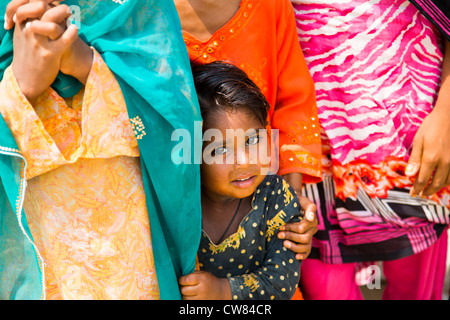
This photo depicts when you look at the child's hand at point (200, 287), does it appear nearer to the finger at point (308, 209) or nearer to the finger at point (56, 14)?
the finger at point (308, 209)

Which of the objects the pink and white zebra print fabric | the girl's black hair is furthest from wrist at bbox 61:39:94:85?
the pink and white zebra print fabric

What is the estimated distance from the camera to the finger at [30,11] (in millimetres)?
1133

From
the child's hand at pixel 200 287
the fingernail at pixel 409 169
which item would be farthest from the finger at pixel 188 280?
the fingernail at pixel 409 169

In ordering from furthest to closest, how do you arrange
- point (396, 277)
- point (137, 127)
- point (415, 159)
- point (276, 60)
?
point (396, 277)
point (415, 159)
point (276, 60)
point (137, 127)

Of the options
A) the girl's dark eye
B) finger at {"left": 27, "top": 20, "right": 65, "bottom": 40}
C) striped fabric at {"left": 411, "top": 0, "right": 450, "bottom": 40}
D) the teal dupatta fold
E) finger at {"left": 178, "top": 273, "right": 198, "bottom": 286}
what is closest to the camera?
finger at {"left": 27, "top": 20, "right": 65, "bottom": 40}

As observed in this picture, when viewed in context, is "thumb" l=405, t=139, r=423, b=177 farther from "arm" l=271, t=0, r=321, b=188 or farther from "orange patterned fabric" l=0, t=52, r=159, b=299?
"orange patterned fabric" l=0, t=52, r=159, b=299

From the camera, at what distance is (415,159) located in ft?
6.08

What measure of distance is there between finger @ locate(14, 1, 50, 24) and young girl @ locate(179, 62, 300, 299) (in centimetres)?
48

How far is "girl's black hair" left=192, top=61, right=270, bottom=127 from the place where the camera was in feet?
4.81

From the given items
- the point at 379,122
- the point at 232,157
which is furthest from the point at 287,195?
the point at 379,122

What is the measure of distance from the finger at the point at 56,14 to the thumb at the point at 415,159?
125 cm

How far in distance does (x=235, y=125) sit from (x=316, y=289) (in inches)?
38.6

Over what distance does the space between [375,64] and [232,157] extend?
2.37 feet

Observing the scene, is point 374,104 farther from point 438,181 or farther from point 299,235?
point 299,235
